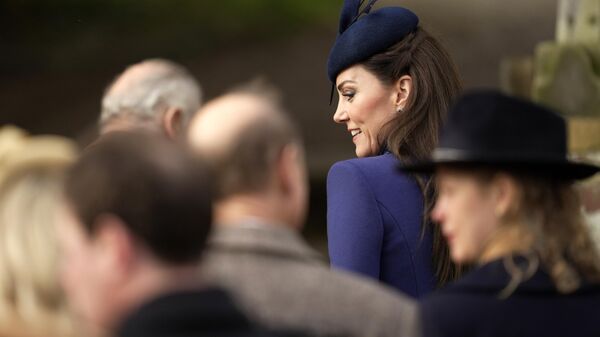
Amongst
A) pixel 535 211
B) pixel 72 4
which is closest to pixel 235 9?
pixel 72 4

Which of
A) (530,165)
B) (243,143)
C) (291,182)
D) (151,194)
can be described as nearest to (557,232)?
(530,165)

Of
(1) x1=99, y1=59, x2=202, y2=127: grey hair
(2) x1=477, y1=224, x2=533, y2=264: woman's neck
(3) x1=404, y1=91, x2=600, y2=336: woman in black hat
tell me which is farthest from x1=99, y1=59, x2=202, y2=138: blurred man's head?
(2) x1=477, y1=224, x2=533, y2=264: woman's neck

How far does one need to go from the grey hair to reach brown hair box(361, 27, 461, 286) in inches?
19.4

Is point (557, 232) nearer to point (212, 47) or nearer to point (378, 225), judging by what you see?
point (378, 225)

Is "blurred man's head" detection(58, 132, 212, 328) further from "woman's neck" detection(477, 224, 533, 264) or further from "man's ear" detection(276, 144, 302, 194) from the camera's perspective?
"woman's neck" detection(477, 224, 533, 264)

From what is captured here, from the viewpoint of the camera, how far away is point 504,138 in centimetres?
253

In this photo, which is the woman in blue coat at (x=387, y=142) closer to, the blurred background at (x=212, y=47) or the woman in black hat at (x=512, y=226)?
the woman in black hat at (x=512, y=226)

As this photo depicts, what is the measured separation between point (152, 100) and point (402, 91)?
2.20 ft

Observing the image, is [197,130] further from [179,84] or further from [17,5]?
[17,5]

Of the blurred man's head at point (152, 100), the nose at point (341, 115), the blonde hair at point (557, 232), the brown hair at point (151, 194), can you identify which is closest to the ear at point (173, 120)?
the blurred man's head at point (152, 100)

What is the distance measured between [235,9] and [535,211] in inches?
560

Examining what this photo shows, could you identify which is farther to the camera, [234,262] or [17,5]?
[17,5]

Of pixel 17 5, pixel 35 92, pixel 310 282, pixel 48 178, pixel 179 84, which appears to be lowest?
pixel 310 282

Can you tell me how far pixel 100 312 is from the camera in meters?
1.92
